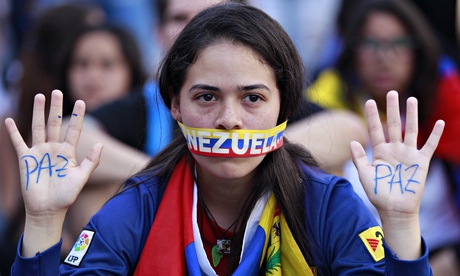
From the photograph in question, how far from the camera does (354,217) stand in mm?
3320

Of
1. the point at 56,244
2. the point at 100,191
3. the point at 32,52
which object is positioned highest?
the point at 32,52

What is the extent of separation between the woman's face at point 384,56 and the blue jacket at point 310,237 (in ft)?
7.57

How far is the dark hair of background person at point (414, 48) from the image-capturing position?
557cm

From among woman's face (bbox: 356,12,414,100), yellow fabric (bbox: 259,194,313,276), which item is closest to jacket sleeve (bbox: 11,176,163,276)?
yellow fabric (bbox: 259,194,313,276)

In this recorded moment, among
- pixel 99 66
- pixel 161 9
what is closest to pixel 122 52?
pixel 99 66

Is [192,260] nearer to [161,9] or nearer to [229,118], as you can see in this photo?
[229,118]

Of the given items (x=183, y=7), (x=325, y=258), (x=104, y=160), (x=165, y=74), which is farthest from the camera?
(x=183, y=7)

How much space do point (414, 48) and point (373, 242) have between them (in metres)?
2.69

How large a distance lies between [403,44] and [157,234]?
2.86 metres

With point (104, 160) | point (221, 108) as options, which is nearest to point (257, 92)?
point (221, 108)

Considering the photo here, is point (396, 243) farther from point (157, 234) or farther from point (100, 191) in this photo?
point (100, 191)

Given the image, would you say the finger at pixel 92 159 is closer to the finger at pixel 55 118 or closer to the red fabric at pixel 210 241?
the finger at pixel 55 118

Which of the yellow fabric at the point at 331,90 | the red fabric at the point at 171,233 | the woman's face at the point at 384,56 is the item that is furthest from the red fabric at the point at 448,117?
the red fabric at the point at 171,233

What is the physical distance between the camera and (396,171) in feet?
10.6
